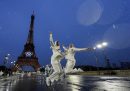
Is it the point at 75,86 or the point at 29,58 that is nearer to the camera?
the point at 75,86

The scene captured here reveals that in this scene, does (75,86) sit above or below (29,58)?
below

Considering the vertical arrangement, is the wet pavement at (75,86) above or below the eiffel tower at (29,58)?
below

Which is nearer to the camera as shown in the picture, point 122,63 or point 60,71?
point 60,71

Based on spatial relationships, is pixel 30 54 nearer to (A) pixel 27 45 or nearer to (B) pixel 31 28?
(A) pixel 27 45

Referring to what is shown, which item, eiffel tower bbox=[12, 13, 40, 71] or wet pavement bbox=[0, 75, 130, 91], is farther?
eiffel tower bbox=[12, 13, 40, 71]

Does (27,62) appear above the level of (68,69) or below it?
above

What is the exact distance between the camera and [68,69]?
29.1 m

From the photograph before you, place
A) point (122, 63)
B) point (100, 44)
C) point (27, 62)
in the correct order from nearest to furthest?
point (100, 44)
point (27, 62)
point (122, 63)

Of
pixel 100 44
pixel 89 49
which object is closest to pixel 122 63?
pixel 100 44

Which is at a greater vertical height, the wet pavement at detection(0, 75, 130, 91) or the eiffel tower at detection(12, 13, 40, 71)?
the eiffel tower at detection(12, 13, 40, 71)

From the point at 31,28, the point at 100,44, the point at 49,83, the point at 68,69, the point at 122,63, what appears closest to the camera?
the point at 49,83

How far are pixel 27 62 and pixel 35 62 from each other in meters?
3.95

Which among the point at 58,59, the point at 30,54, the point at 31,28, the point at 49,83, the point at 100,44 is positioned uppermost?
the point at 31,28

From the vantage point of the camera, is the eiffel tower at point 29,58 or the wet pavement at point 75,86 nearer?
the wet pavement at point 75,86
